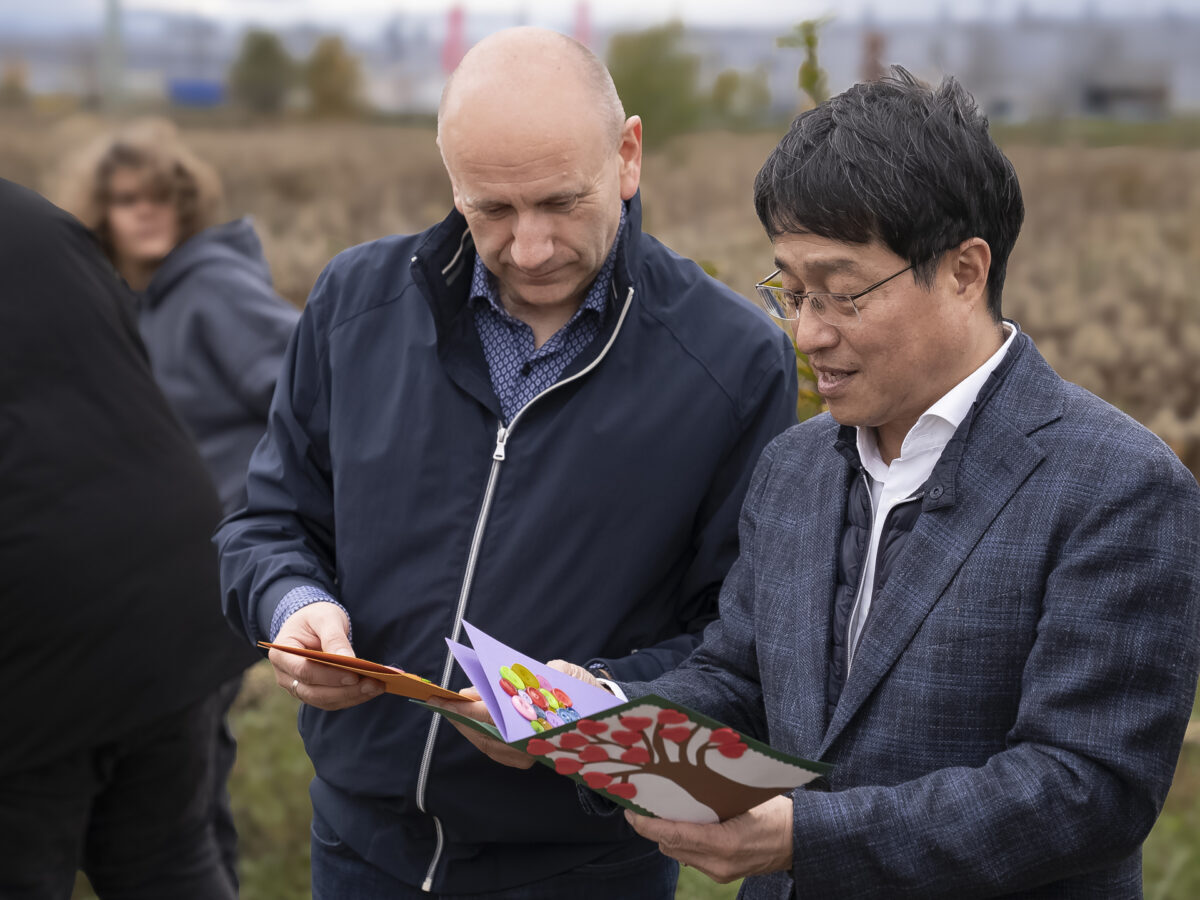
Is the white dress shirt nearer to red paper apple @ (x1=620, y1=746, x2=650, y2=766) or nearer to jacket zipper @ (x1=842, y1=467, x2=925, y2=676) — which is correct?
jacket zipper @ (x1=842, y1=467, x2=925, y2=676)

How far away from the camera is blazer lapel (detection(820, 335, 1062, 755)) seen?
146cm

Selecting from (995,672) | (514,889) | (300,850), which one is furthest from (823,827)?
(300,850)

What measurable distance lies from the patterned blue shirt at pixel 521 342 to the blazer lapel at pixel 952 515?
0.68 meters

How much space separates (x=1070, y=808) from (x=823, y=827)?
253mm

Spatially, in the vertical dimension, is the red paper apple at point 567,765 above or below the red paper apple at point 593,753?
below

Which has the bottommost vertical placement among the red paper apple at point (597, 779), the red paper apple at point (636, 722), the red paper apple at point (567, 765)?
the red paper apple at point (597, 779)

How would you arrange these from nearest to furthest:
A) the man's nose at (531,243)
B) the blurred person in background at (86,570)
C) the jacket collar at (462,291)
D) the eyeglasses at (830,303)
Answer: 1. the eyeglasses at (830,303)
2. the man's nose at (531,243)
3. the jacket collar at (462,291)
4. the blurred person in background at (86,570)

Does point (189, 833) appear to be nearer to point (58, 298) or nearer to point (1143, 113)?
point (58, 298)

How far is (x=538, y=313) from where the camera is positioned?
207cm

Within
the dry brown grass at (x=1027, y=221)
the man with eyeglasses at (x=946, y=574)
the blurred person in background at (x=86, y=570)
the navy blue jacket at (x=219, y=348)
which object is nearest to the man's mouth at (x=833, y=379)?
the man with eyeglasses at (x=946, y=574)

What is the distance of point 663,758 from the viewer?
4.50 ft

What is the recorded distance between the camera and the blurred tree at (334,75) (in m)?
8.05

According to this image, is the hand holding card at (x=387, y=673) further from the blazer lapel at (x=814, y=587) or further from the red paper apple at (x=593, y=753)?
the blazer lapel at (x=814, y=587)

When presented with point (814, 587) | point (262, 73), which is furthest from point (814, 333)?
point (262, 73)
